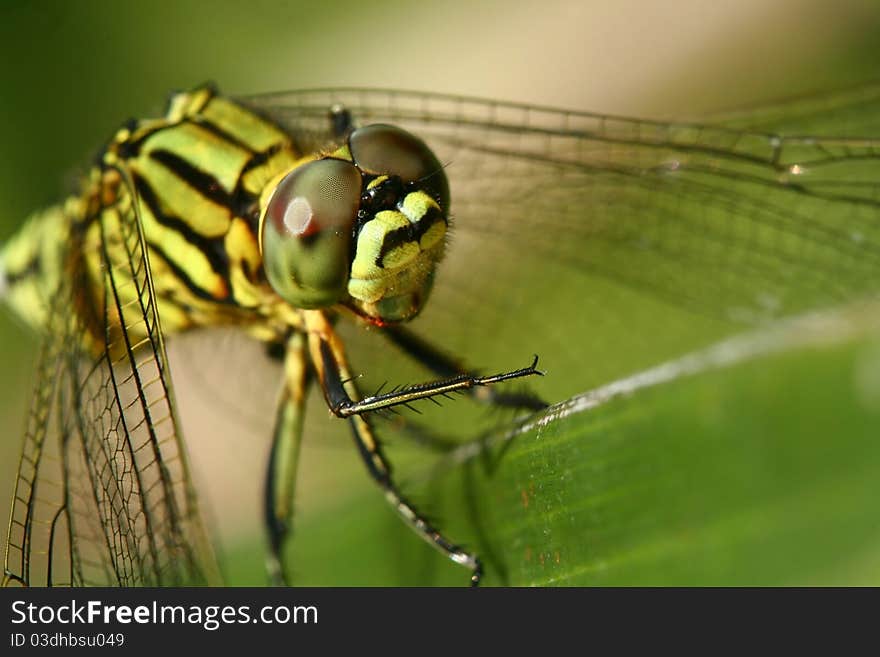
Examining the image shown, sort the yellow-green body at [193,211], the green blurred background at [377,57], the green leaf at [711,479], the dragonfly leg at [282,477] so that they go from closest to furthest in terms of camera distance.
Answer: the green leaf at [711,479] < the yellow-green body at [193,211] < the dragonfly leg at [282,477] < the green blurred background at [377,57]

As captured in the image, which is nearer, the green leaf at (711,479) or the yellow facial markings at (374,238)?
the green leaf at (711,479)

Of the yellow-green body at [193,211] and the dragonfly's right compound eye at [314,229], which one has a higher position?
the yellow-green body at [193,211]

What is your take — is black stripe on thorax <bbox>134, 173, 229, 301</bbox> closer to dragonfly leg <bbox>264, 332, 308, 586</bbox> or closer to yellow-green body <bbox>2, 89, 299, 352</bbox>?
yellow-green body <bbox>2, 89, 299, 352</bbox>

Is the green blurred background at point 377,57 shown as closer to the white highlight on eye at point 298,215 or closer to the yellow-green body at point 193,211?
the yellow-green body at point 193,211

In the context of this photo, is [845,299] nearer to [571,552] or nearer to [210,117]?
[571,552]

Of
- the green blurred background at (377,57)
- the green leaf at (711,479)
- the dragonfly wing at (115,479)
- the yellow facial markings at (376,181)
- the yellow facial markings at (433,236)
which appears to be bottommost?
the green leaf at (711,479)

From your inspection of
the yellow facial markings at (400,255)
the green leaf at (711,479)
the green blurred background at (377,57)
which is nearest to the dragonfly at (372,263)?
the yellow facial markings at (400,255)
